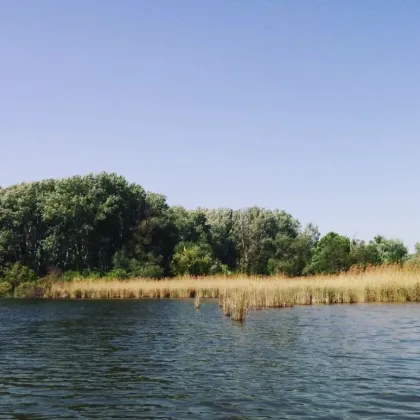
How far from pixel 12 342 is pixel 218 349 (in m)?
7.87

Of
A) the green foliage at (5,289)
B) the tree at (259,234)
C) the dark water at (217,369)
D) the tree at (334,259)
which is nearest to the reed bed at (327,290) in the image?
the dark water at (217,369)

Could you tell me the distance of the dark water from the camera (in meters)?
10.3

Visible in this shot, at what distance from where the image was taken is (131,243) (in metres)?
76.2

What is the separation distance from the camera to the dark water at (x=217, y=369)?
10.3 m

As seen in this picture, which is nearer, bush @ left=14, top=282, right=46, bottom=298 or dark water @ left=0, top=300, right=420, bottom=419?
dark water @ left=0, top=300, right=420, bottom=419

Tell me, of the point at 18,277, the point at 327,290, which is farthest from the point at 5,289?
the point at 327,290

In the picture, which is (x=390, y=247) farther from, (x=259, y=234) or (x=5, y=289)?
(x=5, y=289)

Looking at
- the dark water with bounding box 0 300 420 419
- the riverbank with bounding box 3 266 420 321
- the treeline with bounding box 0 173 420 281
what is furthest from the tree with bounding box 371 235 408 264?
the dark water with bounding box 0 300 420 419

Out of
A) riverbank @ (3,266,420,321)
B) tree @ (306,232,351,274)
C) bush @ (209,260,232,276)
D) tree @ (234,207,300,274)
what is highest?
tree @ (234,207,300,274)

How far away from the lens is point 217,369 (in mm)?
13938

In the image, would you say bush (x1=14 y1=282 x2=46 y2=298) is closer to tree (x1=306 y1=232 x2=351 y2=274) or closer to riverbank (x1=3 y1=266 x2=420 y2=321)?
riverbank (x1=3 y1=266 x2=420 y2=321)

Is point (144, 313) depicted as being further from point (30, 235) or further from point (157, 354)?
point (30, 235)

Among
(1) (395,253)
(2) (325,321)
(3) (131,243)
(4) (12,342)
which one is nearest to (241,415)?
(4) (12,342)

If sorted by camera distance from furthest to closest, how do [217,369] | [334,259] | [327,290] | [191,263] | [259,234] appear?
[259,234], [191,263], [334,259], [327,290], [217,369]
